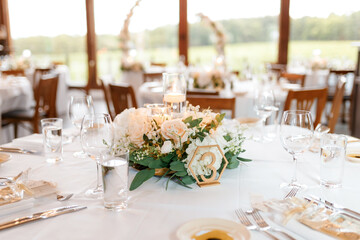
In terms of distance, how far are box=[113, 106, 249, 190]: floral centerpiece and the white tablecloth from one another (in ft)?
0.16

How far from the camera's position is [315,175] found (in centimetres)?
138

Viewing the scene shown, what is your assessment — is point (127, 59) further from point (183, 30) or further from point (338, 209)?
point (338, 209)

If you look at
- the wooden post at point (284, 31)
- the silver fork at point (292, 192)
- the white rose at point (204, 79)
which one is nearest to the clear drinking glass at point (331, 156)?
the silver fork at point (292, 192)

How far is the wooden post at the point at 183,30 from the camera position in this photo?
7.82 metres

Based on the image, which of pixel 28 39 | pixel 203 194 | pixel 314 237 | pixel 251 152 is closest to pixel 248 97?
pixel 251 152

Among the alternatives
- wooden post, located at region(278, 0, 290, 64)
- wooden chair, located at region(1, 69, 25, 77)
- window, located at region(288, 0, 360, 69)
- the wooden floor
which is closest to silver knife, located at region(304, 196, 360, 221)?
the wooden floor

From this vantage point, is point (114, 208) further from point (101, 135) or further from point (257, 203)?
point (257, 203)

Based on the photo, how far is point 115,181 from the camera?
110 cm

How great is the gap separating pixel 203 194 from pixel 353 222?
1.43 feet

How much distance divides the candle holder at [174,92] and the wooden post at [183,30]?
6246mm

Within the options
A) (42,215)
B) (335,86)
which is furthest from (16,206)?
(335,86)

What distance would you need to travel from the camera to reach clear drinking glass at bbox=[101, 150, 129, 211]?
3.59 ft

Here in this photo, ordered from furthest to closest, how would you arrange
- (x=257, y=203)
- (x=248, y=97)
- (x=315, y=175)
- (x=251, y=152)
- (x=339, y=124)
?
(x=339, y=124), (x=248, y=97), (x=251, y=152), (x=315, y=175), (x=257, y=203)

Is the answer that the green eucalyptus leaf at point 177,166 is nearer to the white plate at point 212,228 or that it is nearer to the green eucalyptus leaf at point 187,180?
the green eucalyptus leaf at point 187,180
